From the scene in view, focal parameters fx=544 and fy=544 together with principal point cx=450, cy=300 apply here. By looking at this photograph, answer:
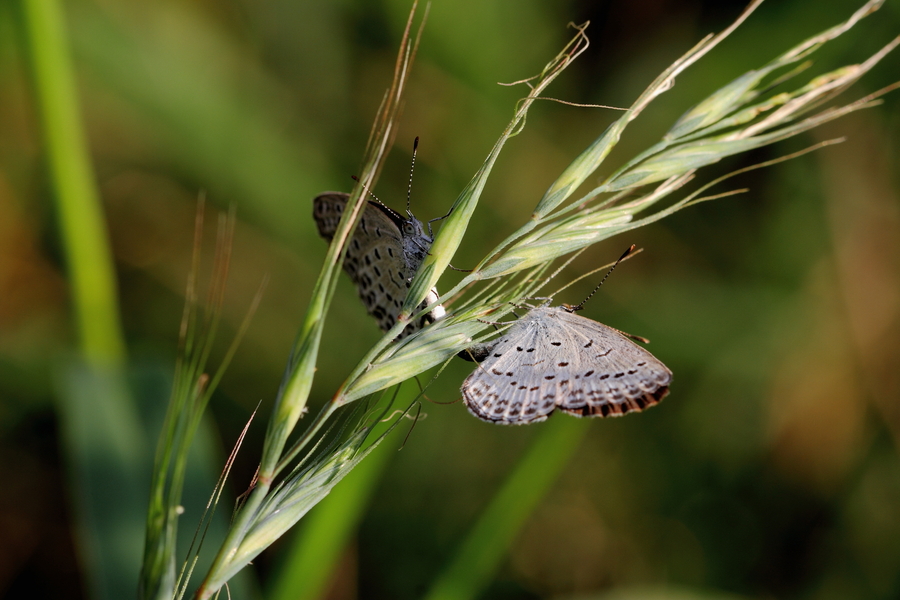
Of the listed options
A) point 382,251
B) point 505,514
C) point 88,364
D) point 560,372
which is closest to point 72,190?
point 88,364

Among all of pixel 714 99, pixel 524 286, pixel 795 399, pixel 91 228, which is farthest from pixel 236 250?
pixel 795 399

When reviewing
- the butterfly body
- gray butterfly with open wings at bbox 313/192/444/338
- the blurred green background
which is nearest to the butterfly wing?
the butterfly body

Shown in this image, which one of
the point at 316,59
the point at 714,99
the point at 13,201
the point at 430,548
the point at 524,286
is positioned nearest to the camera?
the point at 714,99

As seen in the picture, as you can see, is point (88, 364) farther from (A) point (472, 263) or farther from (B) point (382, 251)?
(A) point (472, 263)

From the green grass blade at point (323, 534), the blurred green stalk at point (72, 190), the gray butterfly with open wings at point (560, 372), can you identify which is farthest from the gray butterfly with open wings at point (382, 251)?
the blurred green stalk at point (72, 190)

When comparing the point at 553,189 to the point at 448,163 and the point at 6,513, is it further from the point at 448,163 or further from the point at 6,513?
the point at 6,513

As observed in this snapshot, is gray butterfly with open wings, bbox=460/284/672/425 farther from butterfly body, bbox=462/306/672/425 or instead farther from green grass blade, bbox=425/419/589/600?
green grass blade, bbox=425/419/589/600

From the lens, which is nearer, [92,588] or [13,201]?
[92,588]
